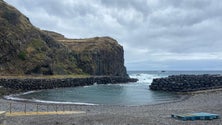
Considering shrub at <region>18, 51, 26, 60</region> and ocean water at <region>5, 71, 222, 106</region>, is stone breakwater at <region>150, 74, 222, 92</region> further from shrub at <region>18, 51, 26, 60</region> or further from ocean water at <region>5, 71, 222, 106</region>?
shrub at <region>18, 51, 26, 60</region>

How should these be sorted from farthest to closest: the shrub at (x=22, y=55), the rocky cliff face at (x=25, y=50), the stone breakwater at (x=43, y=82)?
the shrub at (x=22, y=55) < the rocky cliff face at (x=25, y=50) < the stone breakwater at (x=43, y=82)

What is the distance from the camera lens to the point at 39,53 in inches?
3484

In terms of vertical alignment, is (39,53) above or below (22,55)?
above

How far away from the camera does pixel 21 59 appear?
83.4m

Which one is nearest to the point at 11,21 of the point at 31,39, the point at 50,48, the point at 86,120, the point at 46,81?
the point at 31,39

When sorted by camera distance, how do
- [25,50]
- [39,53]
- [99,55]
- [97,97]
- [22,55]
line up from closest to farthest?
[97,97] → [22,55] → [25,50] → [39,53] → [99,55]

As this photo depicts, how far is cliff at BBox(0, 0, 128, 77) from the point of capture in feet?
269

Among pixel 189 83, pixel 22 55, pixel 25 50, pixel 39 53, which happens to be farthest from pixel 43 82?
pixel 189 83

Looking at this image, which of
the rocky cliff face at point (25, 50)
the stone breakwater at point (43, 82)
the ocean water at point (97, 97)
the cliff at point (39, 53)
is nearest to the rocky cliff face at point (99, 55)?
the cliff at point (39, 53)

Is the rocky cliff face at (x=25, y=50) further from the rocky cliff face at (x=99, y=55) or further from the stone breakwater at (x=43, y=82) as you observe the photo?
the rocky cliff face at (x=99, y=55)

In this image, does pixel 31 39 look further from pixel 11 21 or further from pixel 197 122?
pixel 197 122

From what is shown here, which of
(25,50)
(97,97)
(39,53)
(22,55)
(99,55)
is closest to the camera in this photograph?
(97,97)

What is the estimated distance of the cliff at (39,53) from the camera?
269 ft

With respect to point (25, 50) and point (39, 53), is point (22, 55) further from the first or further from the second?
point (39, 53)
